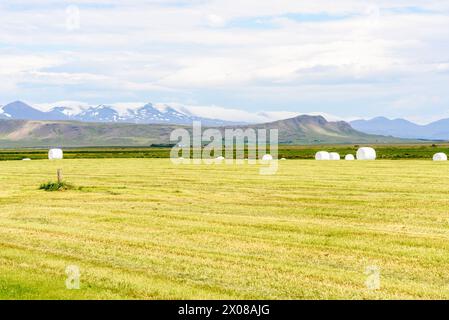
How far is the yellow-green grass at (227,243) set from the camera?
15773 millimetres

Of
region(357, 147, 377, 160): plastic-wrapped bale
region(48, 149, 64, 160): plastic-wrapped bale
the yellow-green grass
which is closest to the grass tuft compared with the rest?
the yellow-green grass

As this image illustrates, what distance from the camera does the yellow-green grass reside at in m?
15.8

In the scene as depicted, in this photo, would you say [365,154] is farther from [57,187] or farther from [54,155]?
[57,187]

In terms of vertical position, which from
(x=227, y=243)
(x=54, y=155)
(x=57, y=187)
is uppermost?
(x=54, y=155)

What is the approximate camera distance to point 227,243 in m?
22.2

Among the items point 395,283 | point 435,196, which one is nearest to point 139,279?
point 395,283

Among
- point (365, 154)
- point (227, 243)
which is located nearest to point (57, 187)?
point (227, 243)

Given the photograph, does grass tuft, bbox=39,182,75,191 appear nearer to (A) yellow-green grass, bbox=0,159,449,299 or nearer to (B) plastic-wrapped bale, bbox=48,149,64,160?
(A) yellow-green grass, bbox=0,159,449,299

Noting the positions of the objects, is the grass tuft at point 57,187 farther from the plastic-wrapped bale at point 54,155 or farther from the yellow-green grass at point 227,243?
the plastic-wrapped bale at point 54,155
